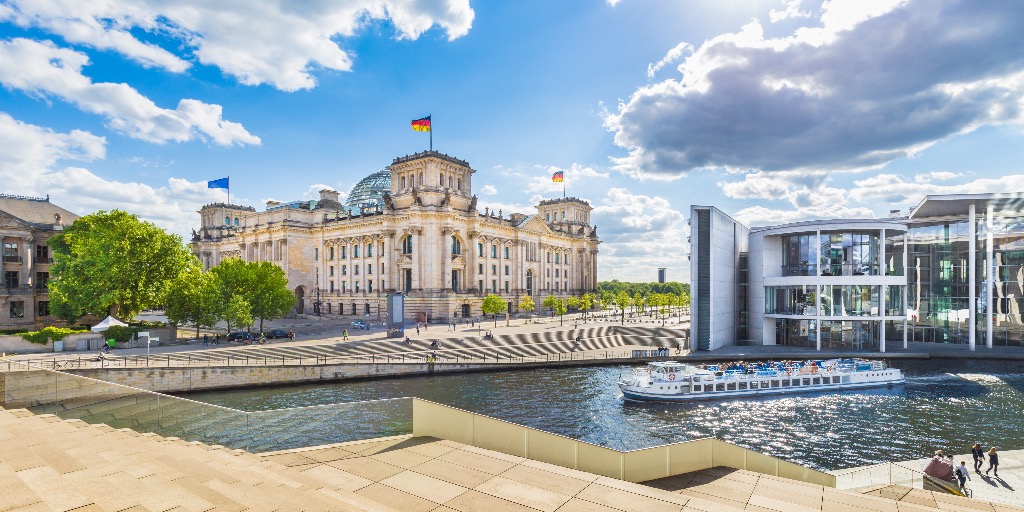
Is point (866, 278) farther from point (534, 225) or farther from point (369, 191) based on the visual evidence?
point (369, 191)

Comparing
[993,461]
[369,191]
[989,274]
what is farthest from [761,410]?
[369,191]

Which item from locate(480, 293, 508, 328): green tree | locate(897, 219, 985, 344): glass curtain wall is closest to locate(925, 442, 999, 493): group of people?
locate(897, 219, 985, 344): glass curtain wall

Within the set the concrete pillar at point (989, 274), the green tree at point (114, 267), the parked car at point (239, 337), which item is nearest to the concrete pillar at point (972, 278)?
the concrete pillar at point (989, 274)

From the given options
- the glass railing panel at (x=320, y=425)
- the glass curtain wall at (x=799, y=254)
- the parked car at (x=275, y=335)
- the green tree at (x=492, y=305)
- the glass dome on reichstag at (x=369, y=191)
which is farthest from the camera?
the glass dome on reichstag at (x=369, y=191)

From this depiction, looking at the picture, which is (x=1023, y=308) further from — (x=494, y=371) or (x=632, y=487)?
(x=632, y=487)

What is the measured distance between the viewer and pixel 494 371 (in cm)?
5228

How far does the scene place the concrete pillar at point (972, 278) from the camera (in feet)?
204

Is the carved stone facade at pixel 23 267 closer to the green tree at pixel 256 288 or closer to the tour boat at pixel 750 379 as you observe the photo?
the green tree at pixel 256 288

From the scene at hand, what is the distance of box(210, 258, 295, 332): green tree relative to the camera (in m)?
66.9

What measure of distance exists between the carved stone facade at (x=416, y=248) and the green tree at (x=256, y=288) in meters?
25.0

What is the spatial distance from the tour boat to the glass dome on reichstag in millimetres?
103029

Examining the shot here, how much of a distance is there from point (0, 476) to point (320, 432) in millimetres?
6686

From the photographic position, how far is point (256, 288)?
67875 millimetres

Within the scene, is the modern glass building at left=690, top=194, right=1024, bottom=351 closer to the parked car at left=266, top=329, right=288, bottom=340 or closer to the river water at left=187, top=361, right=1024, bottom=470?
the river water at left=187, top=361, right=1024, bottom=470
